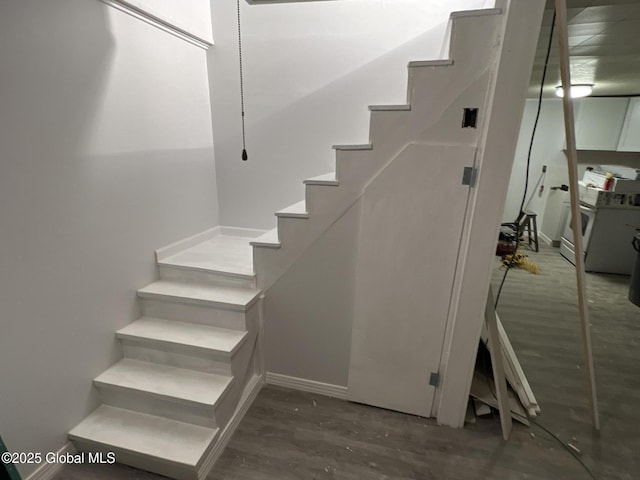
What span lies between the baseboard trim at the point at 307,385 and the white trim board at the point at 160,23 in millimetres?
2456

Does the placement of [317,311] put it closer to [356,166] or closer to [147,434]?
[356,166]

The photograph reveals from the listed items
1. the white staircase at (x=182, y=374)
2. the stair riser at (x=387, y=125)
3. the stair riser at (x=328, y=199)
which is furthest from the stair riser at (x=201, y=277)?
the stair riser at (x=387, y=125)

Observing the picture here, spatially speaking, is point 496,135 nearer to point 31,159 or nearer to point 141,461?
point 31,159

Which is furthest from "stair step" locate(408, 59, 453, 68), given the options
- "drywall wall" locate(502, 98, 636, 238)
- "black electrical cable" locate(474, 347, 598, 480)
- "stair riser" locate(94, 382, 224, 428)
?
"drywall wall" locate(502, 98, 636, 238)

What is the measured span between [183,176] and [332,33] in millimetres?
1573

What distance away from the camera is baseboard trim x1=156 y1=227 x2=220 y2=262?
2242 mm

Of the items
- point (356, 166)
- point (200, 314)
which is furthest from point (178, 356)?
point (356, 166)

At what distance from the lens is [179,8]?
2.20m

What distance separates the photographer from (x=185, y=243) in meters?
2.49

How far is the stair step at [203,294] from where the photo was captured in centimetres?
192

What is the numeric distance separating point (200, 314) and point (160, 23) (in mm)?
1931


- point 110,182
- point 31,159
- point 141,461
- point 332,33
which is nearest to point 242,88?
point 332,33

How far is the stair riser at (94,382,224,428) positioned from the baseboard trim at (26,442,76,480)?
0.24 m

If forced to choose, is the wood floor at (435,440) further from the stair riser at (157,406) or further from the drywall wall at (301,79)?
the drywall wall at (301,79)
